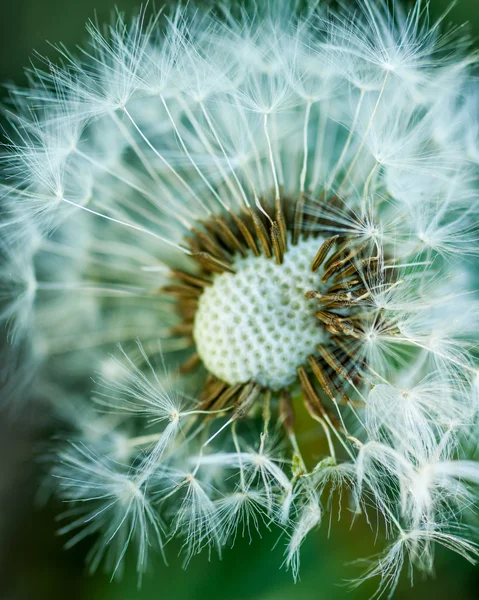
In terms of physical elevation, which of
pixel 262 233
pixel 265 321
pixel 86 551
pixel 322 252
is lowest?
pixel 86 551

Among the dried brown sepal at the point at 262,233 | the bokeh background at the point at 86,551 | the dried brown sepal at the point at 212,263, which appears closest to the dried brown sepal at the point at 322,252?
the dried brown sepal at the point at 262,233

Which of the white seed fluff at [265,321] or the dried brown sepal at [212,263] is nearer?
the white seed fluff at [265,321]

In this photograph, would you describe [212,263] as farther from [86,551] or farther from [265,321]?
[86,551]

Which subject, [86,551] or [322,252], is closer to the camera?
[322,252]

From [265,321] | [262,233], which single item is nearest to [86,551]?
[265,321]

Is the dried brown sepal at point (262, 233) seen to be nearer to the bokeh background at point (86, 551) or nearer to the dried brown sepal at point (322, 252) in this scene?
the dried brown sepal at point (322, 252)

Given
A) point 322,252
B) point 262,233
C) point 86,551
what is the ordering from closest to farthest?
point 322,252 → point 262,233 → point 86,551

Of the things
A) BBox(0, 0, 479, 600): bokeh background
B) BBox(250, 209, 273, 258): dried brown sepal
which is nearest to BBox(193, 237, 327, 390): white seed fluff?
BBox(250, 209, 273, 258): dried brown sepal

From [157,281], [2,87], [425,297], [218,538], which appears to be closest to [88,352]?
[157,281]
